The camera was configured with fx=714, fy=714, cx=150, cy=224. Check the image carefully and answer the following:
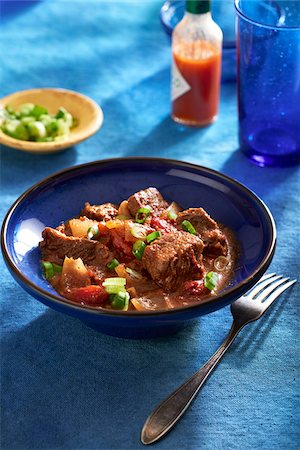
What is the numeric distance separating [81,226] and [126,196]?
0.30m

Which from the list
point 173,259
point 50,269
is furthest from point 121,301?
point 50,269

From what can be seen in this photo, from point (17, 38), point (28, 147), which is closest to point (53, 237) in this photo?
point (28, 147)

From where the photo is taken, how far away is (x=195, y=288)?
2230 mm

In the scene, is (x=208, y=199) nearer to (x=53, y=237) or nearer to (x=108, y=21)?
(x=53, y=237)

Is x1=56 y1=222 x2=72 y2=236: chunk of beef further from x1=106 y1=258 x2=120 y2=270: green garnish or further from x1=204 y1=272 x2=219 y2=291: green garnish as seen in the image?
x1=204 y1=272 x2=219 y2=291: green garnish

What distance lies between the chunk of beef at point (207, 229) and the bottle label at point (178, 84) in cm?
111

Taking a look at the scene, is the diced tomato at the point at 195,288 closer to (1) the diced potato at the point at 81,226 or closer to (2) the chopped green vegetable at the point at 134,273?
(2) the chopped green vegetable at the point at 134,273

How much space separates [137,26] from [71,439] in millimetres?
3044

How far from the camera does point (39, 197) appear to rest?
2566mm

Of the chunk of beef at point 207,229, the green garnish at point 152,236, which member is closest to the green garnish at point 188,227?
the chunk of beef at point 207,229

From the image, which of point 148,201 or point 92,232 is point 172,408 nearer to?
point 92,232

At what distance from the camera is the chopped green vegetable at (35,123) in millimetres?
3316

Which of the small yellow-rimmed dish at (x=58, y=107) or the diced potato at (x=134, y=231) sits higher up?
the diced potato at (x=134, y=231)

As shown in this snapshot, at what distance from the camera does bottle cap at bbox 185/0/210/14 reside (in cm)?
321
